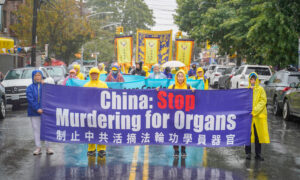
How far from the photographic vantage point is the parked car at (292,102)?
14.9 m

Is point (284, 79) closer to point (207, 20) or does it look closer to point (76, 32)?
point (207, 20)

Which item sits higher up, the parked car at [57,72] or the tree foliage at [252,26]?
the tree foliage at [252,26]

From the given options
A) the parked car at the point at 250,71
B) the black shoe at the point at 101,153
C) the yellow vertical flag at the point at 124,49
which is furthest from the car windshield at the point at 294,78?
the yellow vertical flag at the point at 124,49

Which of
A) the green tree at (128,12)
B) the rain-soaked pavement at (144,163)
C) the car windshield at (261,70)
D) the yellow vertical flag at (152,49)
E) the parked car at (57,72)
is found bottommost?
the rain-soaked pavement at (144,163)

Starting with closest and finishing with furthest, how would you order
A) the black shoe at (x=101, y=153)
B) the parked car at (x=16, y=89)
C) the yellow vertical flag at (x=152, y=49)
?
the black shoe at (x=101, y=153) < the parked car at (x=16, y=89) < the yellow vertical flag at (x=152, y=49)

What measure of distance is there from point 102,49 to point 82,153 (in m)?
66.6

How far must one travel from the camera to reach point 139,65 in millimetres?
17391

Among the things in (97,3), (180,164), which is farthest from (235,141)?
(97,3)

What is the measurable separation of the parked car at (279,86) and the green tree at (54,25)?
25.7m

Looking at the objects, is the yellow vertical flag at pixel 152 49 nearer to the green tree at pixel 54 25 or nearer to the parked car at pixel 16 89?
the parked car at pixel 16 89

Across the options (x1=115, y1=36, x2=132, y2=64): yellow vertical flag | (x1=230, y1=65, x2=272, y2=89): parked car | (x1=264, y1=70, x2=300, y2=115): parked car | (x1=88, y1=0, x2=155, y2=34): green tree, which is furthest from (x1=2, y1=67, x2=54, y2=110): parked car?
(x1=88, y1=0, x2=155, y2=34): green tree

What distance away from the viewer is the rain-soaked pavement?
7.58 meters

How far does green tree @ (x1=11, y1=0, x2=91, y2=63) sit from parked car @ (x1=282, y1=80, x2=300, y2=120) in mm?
27679

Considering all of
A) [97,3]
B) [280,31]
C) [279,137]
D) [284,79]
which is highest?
[97,3]
